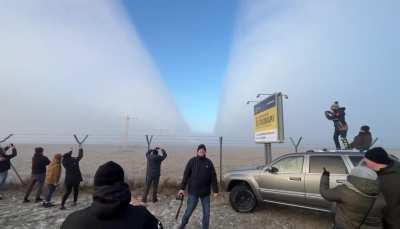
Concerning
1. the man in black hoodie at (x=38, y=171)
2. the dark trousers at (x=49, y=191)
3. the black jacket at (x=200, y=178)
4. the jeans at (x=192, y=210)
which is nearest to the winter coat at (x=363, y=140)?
Result: the black jacket at (x=200, y=178)

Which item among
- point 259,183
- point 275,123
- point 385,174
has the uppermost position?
point 275,123

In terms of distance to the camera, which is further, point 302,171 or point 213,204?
point 213,204

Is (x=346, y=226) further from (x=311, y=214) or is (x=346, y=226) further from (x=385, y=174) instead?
(x=311, y=214)

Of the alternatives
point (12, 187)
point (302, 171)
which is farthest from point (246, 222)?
point (12, 187)

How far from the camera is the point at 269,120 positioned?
1091 centimetres

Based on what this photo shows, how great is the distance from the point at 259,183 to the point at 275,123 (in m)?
2.71

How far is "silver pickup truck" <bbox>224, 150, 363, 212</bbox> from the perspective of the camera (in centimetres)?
693

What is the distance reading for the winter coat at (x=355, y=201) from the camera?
3260 millimetres

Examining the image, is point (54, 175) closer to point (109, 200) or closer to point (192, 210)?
point (192, 210)

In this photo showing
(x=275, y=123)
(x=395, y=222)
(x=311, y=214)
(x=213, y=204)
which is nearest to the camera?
(x=395, y=222)

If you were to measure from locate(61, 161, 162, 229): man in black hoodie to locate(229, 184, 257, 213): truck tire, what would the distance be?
6.60 m

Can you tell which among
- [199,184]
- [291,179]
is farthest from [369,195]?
[291,179]

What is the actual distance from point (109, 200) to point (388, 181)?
3276 mm

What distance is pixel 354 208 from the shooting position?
332 centimetres
